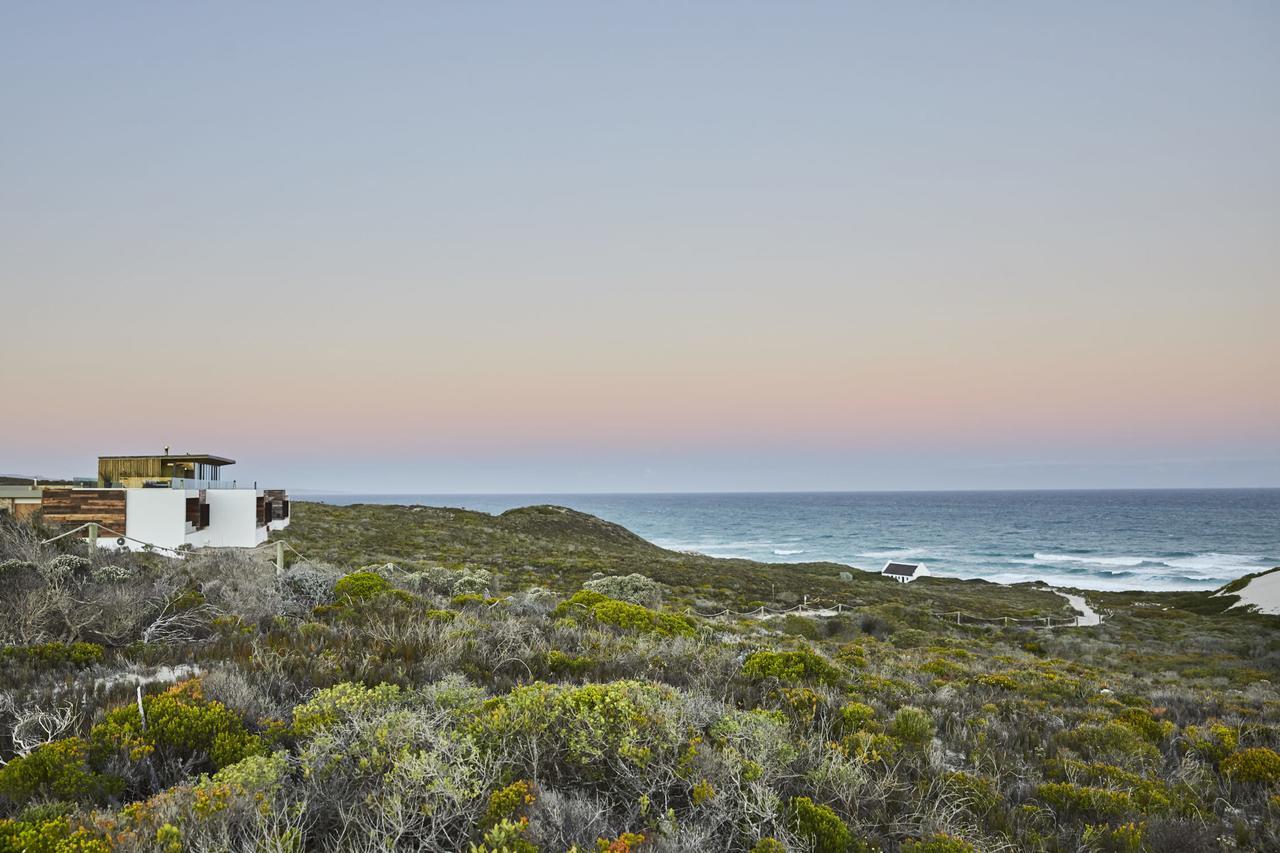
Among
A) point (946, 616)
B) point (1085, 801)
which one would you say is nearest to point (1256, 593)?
point (946, 616)

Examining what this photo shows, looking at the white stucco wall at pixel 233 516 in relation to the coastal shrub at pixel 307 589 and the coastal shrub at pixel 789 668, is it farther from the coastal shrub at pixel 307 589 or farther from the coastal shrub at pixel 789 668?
the coastal shrub at pixel 789 668

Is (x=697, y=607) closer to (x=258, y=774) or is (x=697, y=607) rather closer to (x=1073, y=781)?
(x=1073, y=781)

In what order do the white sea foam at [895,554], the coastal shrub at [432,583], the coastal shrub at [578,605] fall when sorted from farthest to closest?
the white sea foam at [895,554] → the coastal shrub at [432,583] → the coastal shrub at [578,605]

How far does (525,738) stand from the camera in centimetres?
442

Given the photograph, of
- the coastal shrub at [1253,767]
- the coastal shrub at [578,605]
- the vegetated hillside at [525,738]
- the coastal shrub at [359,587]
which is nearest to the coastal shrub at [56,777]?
the vegetated hillside at [525,738]

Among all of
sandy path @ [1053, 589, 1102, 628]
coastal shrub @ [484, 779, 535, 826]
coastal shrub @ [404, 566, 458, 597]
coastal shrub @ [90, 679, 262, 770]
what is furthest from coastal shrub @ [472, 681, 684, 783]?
sandy path @ [1053, 589, 1102, 628]

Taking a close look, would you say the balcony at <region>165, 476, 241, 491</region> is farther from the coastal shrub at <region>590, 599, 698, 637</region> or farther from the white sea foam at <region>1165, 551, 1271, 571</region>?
the white sea foam at <region>1165, 551, 1271, 571</region>

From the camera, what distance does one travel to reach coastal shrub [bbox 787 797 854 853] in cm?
368

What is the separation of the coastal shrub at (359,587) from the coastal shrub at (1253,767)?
11405 millimetres

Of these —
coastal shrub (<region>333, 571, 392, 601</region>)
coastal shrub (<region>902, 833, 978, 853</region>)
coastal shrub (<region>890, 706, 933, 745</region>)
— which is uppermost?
coastal shrub (<region>902, 833, 978, 853</region>)

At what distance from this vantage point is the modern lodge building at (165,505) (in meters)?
24.2

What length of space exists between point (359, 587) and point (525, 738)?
7.96m

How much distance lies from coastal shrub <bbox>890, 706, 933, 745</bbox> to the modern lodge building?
20.8 meters

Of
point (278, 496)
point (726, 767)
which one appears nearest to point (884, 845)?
point (726, 767)
